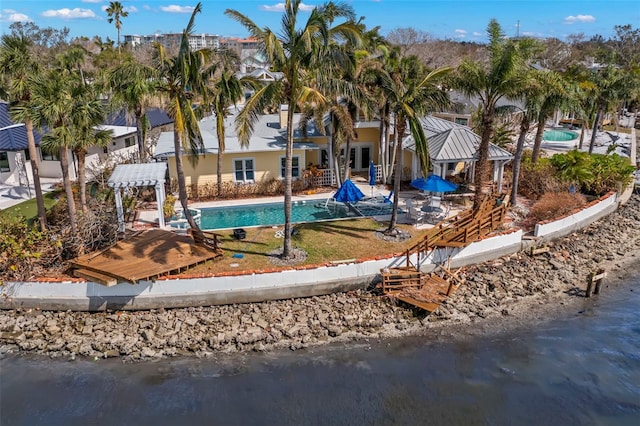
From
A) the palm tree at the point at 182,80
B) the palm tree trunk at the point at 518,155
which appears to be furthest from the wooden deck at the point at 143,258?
the palm tree trunk at the point at 518,155

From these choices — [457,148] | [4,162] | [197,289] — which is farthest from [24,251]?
[457,148]

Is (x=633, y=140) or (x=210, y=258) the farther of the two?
(x=633, y=140)

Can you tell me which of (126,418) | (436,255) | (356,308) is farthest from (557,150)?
(126,418)

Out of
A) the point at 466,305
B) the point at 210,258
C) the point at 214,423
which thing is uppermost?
the point at 210,258

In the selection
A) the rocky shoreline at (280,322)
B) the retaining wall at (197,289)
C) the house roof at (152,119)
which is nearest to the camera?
the rocky shoreline at (280,322)

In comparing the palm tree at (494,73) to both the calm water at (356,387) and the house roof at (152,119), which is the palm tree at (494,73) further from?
the house roof at (152,119)

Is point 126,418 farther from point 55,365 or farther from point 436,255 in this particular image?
point 436,255

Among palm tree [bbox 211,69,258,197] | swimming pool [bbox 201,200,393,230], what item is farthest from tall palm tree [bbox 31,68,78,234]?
swimming pool [bbox 201,200,393,230]
